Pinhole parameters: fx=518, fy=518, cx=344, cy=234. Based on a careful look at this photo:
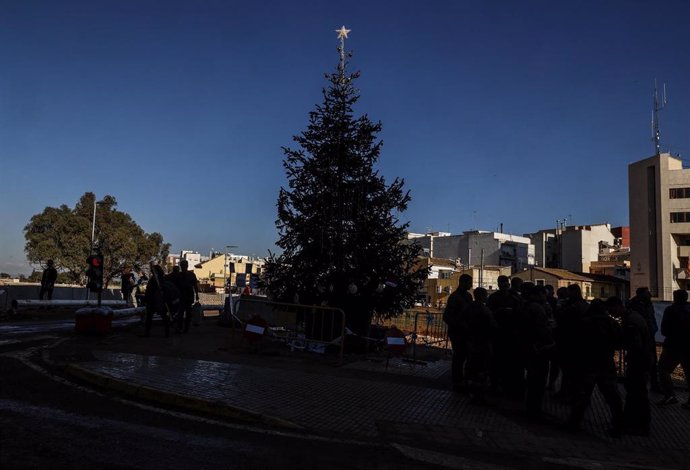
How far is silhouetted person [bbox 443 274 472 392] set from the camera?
844 centimetres

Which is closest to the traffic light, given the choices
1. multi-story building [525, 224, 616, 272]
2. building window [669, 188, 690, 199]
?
building window [669, 188, 690, 199]

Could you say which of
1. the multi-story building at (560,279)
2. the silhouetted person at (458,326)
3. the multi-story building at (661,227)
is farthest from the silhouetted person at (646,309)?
the multi-story building at (661,227)

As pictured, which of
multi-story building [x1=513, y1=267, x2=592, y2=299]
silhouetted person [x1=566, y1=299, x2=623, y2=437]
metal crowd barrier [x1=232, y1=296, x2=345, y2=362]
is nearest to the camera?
silhouetted person [x1=566, y1=299, x2=623, y2=437]

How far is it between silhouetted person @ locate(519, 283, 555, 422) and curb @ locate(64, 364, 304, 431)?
3.39 m

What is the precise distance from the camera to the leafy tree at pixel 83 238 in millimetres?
42625

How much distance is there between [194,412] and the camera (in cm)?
622

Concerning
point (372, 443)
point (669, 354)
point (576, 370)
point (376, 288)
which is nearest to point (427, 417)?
point (372, 443)

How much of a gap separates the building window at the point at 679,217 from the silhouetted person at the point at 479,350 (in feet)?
206

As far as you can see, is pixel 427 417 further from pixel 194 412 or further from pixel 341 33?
pixel 341 33

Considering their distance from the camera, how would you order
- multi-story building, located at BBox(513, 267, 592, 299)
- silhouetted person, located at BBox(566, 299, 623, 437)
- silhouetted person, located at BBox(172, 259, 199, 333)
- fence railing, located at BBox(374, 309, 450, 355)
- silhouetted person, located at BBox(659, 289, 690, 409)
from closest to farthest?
silhouetted person, located at BBox(566, 299, 623, 437), silhouetted person, located at BBox(659, 289, 690, 409), silhouetted person, located at BBox(172, 259, 199, 333), fence railing, located at BBox(374, 309, 450, 355), multi-story building, located at BBox(513, 267, 592, 299)

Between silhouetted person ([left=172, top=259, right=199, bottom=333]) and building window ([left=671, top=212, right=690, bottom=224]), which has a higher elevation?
building window ([left=671, top=212, right=690, bottom=224])

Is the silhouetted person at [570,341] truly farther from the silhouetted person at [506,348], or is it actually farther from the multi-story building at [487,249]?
the multi-story building at [487,249]

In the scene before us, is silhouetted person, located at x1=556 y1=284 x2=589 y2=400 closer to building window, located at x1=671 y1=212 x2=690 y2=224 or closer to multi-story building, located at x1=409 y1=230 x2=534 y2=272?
building window, located at x1=671 y1=212 x2=690 y2=224

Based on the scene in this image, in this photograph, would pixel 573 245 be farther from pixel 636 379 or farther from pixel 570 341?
pixel 570 341
